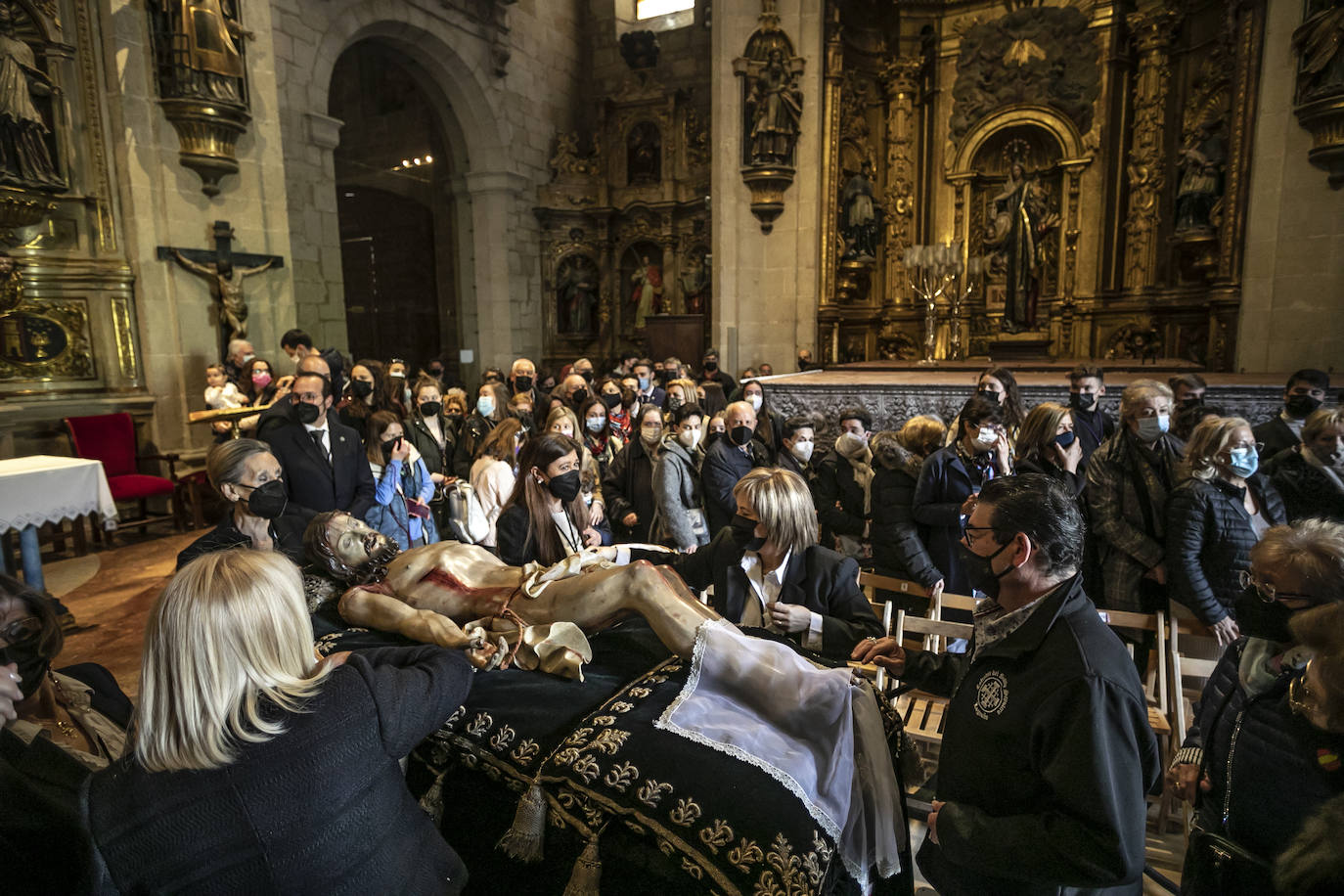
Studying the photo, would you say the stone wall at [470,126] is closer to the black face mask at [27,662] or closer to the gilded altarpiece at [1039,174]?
the gilded altarpiece at [1039,174]

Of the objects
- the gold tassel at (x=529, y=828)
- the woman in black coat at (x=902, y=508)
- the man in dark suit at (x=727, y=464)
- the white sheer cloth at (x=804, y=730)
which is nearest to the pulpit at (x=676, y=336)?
the man in dark suit at (x=727, y=464)

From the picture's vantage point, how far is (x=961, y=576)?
4.15m

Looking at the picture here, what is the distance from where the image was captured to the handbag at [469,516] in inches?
172

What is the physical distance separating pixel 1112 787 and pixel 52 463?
668cm

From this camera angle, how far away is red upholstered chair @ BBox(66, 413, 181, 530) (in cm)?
760

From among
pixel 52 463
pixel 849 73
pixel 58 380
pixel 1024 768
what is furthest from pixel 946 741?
pixel 849 73

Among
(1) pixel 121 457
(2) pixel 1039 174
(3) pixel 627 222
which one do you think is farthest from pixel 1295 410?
(3) pixel 627 222

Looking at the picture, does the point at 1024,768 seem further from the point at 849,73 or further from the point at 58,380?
the point at 849,73

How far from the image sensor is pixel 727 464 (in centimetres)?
486

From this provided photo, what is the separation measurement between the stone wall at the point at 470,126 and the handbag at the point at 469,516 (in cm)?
800

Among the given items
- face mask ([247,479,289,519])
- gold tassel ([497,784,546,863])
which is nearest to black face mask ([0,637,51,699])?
gold tassel ([497,784,546,863])

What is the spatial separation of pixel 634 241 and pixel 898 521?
13042 millimetres

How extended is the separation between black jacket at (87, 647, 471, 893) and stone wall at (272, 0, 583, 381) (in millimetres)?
10795

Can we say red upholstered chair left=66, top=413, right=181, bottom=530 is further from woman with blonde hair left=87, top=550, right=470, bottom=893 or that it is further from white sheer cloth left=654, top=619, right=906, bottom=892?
white sheer cloth left=654, top=619, right=906, bottom=892
